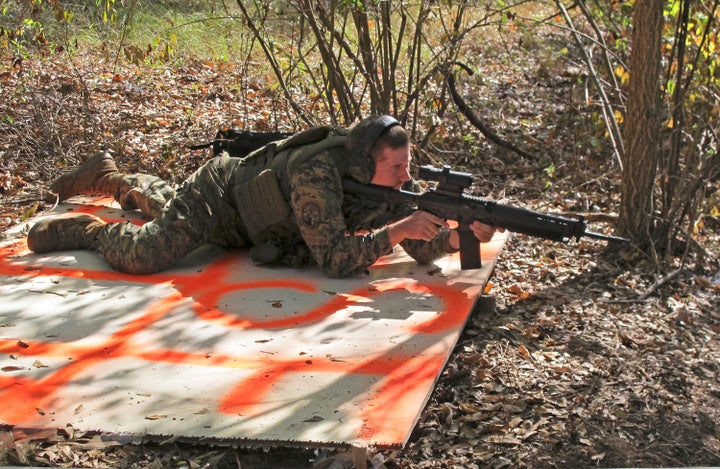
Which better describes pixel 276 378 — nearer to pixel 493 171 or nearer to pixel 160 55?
pixel 493 171

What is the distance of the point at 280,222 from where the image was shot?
5.45m

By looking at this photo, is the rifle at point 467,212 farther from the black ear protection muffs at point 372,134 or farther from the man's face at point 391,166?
the black ear protection muffs at point 372,134

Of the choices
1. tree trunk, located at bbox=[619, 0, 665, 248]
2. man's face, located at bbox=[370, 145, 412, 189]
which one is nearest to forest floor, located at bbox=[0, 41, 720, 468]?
tree trunk, located at bbox=[619, 0, 665, 248]

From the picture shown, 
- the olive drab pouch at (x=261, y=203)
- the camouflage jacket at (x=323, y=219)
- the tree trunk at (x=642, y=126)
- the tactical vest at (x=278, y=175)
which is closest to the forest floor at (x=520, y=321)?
the tree trunk at (x=642, y=126)

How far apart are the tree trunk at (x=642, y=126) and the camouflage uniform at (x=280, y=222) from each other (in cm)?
118

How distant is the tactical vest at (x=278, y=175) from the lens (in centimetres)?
519

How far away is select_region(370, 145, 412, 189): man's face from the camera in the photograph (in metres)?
5.10

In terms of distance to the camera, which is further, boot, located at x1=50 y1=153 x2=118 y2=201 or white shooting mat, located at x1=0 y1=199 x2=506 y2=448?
boot, located at x1=50 y1=153 x2=118 y2=201

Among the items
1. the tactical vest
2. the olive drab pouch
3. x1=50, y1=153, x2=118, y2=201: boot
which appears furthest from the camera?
x1=50, y1=153, x2=118, y2=201: boot

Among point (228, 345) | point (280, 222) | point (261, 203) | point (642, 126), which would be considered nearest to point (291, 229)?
point (280, 222)

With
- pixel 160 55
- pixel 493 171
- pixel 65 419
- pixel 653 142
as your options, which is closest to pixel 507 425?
pixel 65 419

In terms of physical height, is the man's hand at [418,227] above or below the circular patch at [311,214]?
below

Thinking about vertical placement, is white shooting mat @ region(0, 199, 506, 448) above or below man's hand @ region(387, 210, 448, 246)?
below

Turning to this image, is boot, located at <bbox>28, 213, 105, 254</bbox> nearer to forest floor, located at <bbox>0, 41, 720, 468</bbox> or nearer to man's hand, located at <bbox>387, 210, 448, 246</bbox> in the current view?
forest floor, located at <bbox>0, 41, 720, 468</bbox>
